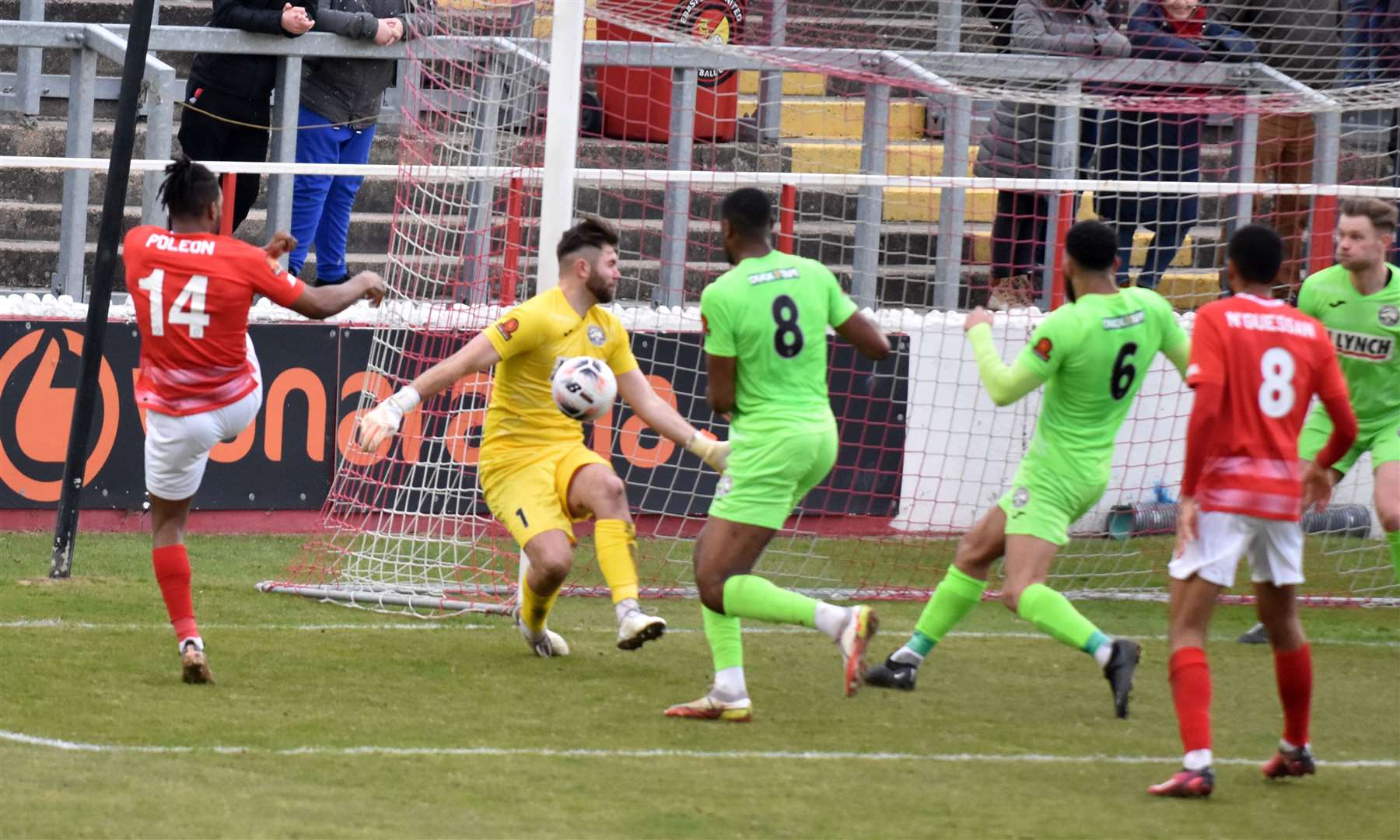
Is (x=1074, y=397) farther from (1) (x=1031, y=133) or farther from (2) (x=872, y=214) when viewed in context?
(1) (x=1031, y=133)

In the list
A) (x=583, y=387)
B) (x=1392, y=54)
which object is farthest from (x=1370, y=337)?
(x=1392, y=54)

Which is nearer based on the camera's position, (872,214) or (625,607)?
(625,607)

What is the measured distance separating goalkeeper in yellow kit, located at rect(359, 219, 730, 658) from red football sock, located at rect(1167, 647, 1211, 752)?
7.71ft

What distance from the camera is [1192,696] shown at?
258 inches

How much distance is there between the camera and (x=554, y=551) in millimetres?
8383

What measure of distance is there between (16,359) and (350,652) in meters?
3.68

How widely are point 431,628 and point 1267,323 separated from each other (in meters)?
4.50

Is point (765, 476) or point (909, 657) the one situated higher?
point (765, 476)

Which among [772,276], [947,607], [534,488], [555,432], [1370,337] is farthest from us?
[1370,337]

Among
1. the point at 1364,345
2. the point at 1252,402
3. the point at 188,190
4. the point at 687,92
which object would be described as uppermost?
the point at 687,92

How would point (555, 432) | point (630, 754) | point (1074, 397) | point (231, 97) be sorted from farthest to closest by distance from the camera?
point (231, 97)
point (555, 432)
point (1074, 397)
point (630, 754)

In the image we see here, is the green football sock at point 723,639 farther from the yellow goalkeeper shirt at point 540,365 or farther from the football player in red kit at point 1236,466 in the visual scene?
the football player in red kit at point 1236,466

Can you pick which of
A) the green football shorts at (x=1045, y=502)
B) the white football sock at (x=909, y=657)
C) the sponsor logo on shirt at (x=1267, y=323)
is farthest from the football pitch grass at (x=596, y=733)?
the sponsor logo on shirt at (x=1267, y=323)

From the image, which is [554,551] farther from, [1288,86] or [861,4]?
[861,4]
